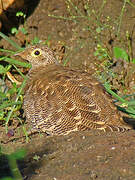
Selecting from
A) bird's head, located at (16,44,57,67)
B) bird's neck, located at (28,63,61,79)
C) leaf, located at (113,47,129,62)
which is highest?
bird's head, located at (16,44,57,67)

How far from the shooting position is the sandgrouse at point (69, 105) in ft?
14.8

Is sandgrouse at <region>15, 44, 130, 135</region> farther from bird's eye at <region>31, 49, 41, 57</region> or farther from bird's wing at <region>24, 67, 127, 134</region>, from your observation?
bird's eye at <region>31, 49, 41, 57</region>

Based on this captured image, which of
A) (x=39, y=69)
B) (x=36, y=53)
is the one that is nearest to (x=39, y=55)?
(x=36, y=53)

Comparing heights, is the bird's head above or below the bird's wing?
above

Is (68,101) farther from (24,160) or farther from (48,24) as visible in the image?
(48,24)

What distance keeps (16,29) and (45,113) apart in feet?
10.2

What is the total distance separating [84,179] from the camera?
11.1 feet

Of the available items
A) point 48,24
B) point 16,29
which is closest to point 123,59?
point 48,24

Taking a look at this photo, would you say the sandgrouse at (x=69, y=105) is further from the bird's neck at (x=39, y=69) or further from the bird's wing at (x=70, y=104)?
the bird's neck at (x=39, y=69)

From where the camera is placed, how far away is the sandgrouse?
14.8 ft

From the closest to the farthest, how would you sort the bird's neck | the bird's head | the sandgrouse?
the sandgrouse < the bird's neck < the bird's head

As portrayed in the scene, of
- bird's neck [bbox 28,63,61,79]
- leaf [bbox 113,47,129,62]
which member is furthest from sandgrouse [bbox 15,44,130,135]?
leaf [bbox 113,47,129,62]

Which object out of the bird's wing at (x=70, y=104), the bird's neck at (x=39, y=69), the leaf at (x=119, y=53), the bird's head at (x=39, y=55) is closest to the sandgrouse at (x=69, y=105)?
the bird's wing at (x=70, y=104)

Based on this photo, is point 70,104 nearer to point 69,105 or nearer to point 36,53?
point 69,105
